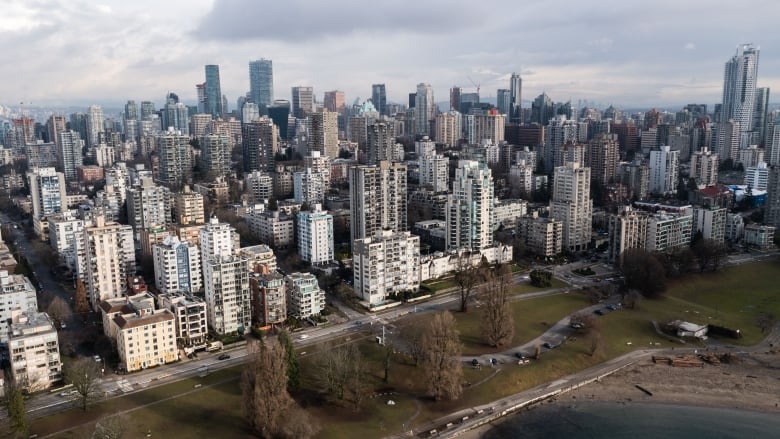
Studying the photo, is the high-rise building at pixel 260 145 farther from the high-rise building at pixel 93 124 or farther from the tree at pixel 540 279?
the tree at pixel 540 279

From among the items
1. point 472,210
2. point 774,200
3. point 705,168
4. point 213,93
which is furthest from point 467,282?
point 213,93

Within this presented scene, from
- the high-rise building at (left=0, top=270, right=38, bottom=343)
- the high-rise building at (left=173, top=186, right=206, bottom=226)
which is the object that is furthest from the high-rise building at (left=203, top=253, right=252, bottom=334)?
the high-rise building at (left=173, top=186, right=206, bottom=226)

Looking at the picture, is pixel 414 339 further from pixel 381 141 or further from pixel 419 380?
pixel 381 141

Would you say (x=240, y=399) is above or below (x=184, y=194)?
below

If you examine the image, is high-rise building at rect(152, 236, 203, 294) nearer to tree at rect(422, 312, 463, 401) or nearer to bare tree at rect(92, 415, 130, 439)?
bare tree at rect(92, 415, 130, 439)

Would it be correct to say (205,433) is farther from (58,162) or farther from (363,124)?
(363,124)

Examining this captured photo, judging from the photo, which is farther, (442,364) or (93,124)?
(93,124)

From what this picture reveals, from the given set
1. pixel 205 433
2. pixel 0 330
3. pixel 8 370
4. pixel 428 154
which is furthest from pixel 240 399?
pixel 428 154

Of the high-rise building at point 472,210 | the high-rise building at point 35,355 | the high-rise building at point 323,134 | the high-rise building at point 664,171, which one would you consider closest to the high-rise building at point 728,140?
the high-rise building at point 664,171
